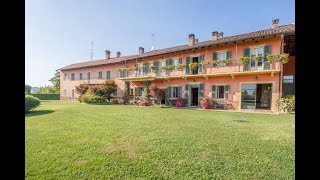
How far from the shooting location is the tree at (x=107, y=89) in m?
29.8

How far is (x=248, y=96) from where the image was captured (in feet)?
62.0

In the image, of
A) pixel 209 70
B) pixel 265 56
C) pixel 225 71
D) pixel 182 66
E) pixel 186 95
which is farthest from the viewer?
pixel 186 95

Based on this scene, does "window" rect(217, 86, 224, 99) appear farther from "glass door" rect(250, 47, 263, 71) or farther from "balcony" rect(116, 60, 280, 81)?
"glass door" rect(250, 47, 263, 71)

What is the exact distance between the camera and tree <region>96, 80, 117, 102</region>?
29.8 metres

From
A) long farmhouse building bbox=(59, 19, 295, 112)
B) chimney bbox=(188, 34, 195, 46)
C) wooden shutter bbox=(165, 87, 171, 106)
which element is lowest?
wooden shutter bbox=(165, 87, 171, 106)

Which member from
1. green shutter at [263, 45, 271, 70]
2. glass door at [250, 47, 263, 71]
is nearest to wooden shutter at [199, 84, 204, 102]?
glass door at [250, 47, 263, 71]

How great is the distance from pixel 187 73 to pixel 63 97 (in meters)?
28.3

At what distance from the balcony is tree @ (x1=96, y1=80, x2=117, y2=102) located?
2.07m

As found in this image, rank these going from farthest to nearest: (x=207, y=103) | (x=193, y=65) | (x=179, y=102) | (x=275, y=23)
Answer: (x=179, y=102) → (x=193, y=65) → (x=207, y=103) → (x=275, y=23)

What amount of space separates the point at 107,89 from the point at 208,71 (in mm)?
15069

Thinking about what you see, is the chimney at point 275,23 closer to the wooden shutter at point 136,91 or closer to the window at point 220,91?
the window at point 220,91

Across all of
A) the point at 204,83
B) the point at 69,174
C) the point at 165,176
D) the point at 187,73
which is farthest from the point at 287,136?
the point at 187,73

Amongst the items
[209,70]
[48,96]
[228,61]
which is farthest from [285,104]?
[48,96]

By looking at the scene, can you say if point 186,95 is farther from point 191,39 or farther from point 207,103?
point 191,39
